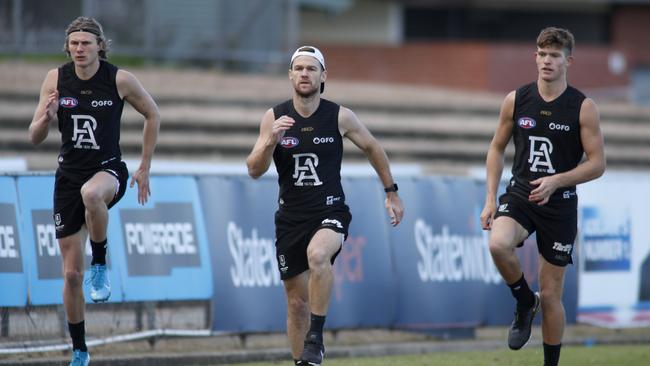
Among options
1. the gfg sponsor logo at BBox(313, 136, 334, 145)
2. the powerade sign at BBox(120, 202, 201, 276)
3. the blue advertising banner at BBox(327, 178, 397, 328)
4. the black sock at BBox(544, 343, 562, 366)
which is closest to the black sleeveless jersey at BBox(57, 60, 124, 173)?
the gfg sponsor logo at BBox(313, 136, 334, 145)

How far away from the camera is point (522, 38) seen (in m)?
40.9

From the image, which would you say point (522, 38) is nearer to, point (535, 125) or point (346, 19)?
point (346, 19)

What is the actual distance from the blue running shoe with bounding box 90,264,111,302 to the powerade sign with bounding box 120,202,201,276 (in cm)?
209

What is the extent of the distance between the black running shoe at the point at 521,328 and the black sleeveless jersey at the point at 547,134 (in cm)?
91

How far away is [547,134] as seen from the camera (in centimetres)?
956

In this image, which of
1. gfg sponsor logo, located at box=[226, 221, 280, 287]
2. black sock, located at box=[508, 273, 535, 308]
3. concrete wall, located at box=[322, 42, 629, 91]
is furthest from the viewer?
concrete wall, located at box=[322, 42, 629, 91]

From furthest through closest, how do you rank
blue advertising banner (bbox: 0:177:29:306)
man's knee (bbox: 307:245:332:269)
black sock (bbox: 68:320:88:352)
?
blue advertising banner (bbox: 0:177:29:306)
black sock (bbox: 68:320:88:352)
man's knee (bbox: 307:245:332:269)

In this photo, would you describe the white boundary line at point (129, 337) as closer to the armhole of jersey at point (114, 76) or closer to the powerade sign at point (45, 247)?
the powerade sign at point (45, 247)

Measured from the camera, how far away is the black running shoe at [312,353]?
28.9 ft

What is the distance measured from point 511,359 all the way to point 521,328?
218 cm

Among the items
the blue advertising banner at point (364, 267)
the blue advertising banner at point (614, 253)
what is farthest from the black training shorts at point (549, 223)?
the blue advertising banner at point (614, 253)

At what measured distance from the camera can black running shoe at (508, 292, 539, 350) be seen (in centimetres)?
966

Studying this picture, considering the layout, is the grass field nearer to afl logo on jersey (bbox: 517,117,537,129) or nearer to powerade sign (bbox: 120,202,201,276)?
powerade sign (bbox: 120,202,201,276)

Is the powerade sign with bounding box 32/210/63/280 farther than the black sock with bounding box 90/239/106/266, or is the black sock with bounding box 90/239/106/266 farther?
the powerade sign with bounding box 32/210/63/280
